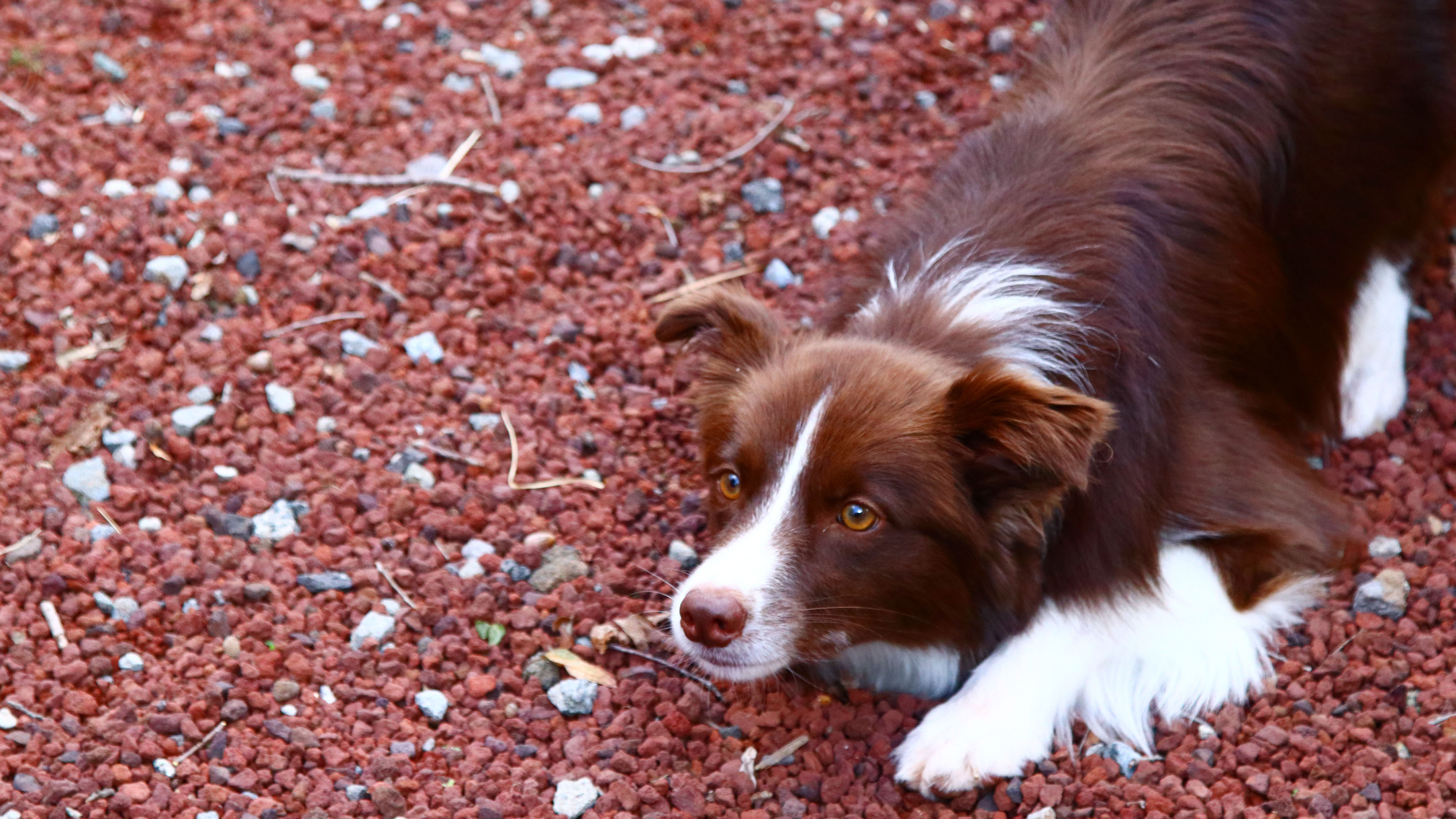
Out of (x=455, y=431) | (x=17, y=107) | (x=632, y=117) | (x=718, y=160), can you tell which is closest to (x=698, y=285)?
(x=718, y=160)

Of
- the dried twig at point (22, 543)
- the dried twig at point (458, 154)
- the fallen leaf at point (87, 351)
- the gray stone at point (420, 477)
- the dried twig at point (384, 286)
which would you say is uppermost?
the dried twig at point (458, 154)

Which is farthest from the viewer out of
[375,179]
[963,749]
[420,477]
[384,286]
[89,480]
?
[375,179]

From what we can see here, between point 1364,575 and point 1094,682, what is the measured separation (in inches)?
38.3

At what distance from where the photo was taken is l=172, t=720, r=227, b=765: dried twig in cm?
371

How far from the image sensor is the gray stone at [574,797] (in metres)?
3.70

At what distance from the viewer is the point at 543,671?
4.05 metres

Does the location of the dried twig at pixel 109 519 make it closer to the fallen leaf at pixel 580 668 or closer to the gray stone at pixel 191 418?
the gray stone at pixel 191 418

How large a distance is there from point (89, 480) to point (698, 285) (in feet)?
6.88

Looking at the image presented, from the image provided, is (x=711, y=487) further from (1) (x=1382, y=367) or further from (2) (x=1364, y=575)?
(1) (x=1382, y=367)

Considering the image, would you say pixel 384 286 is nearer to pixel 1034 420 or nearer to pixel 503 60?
pixel 503 60

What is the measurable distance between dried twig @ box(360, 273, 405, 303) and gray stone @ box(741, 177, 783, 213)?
135 cm

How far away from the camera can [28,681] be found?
12.6ft

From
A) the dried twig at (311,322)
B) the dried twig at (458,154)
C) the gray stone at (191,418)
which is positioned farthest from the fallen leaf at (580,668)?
the dried twig at (458,154)

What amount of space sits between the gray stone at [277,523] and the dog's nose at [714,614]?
→ 141 centimetres
